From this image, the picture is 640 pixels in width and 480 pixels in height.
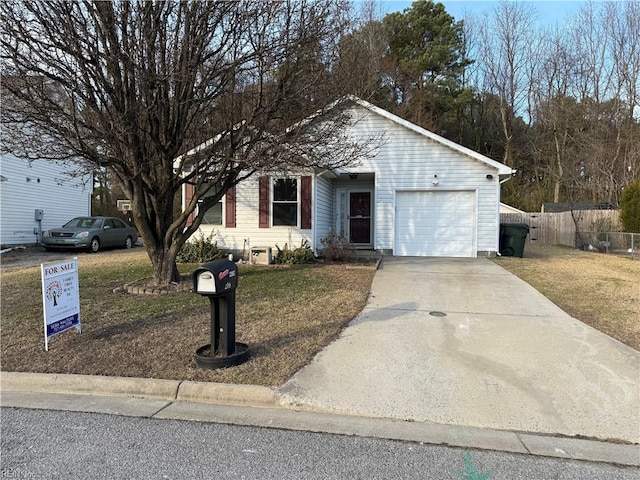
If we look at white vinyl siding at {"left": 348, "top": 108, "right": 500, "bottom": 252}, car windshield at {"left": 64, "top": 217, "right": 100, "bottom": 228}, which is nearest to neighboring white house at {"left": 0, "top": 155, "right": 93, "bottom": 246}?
car windshield at {"left": 64, "top": 217, "right": 100, "bottom": 228}

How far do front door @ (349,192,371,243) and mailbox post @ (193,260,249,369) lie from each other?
448 inches

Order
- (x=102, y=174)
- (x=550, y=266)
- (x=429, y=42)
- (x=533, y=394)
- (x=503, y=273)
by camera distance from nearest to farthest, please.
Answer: (x=533, y=394) < (x=102, y=174) < (x=503, y=273) < (x=550, y=266) < (x=429, y=42)

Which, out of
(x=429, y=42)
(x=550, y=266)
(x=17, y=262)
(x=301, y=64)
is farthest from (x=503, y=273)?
(x=429, y=42)

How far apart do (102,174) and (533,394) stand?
25.4ft

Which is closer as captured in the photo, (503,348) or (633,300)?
(503,348)

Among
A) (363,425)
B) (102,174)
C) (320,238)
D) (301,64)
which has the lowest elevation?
(363,425)

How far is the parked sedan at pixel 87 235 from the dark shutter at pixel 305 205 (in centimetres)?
878

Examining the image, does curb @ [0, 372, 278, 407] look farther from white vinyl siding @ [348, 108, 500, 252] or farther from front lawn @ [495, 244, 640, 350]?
white vinyl siding @ [348, 108, 500, 252]

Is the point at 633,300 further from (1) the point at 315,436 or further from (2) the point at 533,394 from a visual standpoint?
(1) the point at 315,436

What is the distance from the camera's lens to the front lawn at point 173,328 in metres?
4.61

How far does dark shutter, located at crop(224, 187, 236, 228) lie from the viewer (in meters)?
13.5

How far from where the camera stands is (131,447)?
3.24m

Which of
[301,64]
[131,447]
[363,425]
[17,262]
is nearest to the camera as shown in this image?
[131,447]

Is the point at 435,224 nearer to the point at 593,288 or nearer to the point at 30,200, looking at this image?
the point at 593,288
